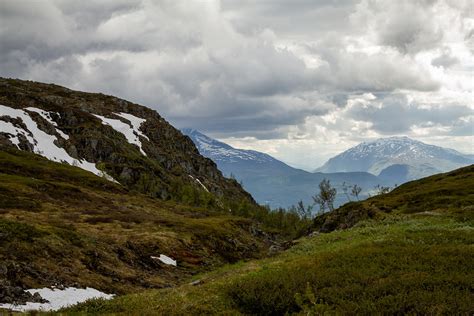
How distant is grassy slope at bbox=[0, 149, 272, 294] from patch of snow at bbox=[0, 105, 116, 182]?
52694mm

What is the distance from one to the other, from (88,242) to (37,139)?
15102 centimetres

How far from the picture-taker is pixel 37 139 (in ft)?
580

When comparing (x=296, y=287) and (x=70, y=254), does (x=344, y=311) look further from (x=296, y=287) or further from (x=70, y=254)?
(x=70, y=254)

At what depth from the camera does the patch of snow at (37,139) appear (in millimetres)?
167000

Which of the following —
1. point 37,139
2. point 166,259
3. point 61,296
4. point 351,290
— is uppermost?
point 37,139

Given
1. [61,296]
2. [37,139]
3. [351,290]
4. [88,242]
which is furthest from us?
[37,139]

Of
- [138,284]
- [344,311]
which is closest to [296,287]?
[344,311]

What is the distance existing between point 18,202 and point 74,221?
12.7m

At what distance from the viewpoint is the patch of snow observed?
6575 inches

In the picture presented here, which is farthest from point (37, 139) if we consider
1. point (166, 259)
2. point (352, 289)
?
point (352, 289)

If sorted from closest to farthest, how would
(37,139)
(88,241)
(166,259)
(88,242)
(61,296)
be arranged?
(61,296)
(88,242)
(88,241)
(166,259)
(37,139)

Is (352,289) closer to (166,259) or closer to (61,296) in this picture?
(61,296)

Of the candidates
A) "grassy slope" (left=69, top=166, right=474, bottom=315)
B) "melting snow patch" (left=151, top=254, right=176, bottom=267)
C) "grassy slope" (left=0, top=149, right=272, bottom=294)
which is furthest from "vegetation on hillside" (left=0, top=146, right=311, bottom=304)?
"grassy slope" (left=69, top=166, right=474, bottom=315)

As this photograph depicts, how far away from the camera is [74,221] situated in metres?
65.2
